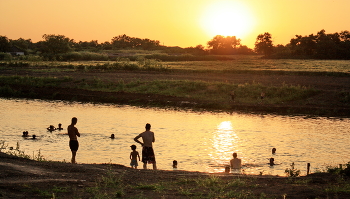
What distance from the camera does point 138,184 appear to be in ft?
39.4

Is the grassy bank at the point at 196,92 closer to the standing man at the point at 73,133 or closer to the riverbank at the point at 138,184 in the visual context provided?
the standing man at the point at 73,133

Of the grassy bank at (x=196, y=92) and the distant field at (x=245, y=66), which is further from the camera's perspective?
the distant field at (x=245, y=66)

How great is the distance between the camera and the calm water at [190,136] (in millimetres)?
19812

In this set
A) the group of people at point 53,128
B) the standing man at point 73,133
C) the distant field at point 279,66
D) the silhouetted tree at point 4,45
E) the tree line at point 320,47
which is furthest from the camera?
the silhouetted tree at point 4,45

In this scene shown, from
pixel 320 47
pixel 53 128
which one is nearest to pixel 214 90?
pixel 53 128

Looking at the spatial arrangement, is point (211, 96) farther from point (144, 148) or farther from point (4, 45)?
point (4, 45)

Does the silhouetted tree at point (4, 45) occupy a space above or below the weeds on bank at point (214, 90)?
above

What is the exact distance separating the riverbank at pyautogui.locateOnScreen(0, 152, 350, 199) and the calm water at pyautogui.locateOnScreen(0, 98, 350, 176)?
4.84m

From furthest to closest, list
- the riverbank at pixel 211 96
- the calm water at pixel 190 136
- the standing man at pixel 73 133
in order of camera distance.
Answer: the riverbank at pixel 211 96 < the calm water at pixel 190 136 < the standing man at pixel 73 133

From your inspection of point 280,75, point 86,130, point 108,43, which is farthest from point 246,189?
point 108,43

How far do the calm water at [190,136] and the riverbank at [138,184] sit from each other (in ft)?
15.9

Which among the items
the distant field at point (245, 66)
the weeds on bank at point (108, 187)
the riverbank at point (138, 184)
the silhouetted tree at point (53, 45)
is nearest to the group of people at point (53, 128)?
the riverbank at point (138, 184)

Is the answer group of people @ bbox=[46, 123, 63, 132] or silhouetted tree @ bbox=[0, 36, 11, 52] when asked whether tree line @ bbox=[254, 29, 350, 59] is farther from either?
group of people @ bbox=[46, 123, 63, 132]

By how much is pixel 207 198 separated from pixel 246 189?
1.47m
